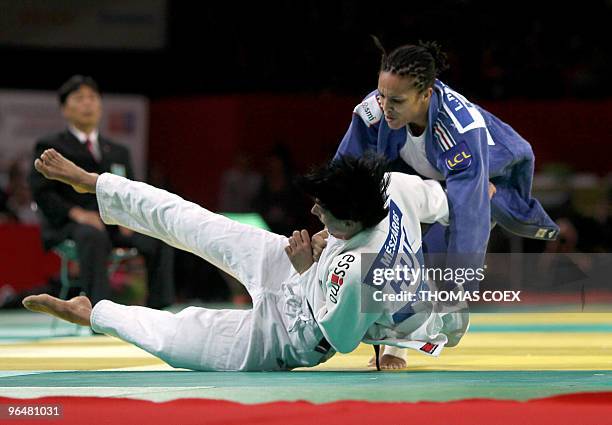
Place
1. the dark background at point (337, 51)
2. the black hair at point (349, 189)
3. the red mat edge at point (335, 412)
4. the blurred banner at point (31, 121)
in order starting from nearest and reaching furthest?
1. the red mat edge at point (335, 412)
2. the black hair at point (349, 189)
3. the blurred banner at point (31, 121)
4. the dark background at point (337, 51)

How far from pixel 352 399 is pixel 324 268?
85 cm

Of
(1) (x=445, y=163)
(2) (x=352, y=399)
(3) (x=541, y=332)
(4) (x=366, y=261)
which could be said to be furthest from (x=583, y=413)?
(3) (x=541, y=332)

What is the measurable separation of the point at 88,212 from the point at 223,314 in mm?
3129

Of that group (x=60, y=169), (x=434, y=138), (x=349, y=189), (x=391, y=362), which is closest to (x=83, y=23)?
(x=60, y=169)

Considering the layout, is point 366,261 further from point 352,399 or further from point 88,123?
point 88,123

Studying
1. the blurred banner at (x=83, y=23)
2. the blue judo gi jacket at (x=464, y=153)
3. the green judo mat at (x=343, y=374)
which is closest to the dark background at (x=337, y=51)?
the blurred banner at (x=83, y=23)

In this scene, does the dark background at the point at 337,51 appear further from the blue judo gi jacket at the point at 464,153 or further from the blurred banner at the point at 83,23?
the blue judo gi jacket at the point at 464,153

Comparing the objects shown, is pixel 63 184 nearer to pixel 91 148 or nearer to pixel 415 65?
pixel 91 148

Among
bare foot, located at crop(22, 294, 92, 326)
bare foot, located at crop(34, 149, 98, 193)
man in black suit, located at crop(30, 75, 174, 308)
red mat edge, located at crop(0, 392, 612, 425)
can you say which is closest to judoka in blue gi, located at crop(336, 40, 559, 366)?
bare foot, located at crop(34, 149, 98, 193)

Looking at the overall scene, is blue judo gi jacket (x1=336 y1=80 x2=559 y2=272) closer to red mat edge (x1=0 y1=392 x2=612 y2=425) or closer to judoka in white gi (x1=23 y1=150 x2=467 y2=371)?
judoka in white gi (x1=23 y1=150 x2=467 y2=371)

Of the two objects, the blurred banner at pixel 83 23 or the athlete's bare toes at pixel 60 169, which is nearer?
the athlete's bare toes at pixel 60 169

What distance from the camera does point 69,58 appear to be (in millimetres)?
12805

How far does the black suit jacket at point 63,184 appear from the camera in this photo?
6.66 m

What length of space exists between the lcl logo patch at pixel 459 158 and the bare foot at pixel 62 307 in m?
1.51
